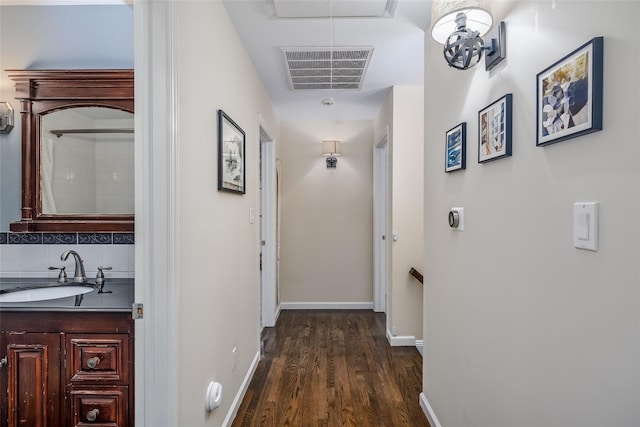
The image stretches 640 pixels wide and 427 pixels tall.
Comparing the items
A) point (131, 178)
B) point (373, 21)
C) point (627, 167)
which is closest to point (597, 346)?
point (627, 167)

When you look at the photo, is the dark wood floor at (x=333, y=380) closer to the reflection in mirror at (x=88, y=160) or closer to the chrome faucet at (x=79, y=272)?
the chrome faucet at (x=79, y=272)

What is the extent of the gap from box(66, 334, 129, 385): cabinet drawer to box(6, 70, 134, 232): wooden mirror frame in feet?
2.37

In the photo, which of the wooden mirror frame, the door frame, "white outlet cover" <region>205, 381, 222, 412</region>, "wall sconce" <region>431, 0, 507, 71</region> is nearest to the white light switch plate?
"wall sconce" <region>431, 0, 507, 71</region>

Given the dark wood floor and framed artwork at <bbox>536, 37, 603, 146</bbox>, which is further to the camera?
the dark wood floor

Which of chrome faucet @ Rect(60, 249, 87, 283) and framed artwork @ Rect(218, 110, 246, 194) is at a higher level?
framed artwork @ Rect(218, 110, 246, 194)

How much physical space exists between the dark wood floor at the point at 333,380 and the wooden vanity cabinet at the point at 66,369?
93 centimetres

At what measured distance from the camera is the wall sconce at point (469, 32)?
4.10 feet

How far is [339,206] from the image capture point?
4457 millimetres

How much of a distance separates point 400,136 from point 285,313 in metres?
2.51

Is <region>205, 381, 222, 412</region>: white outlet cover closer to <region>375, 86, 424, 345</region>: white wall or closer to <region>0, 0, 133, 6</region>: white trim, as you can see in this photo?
<region>375, 86, 424, 345</region>: white wall

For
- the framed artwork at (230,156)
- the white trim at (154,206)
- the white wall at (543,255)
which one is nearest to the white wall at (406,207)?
the white wall at (543,255)

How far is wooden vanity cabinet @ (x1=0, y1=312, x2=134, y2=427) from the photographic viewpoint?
1.41m

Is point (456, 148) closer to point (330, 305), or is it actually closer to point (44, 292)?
point (44, 292)

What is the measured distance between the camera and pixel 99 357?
1.42m
